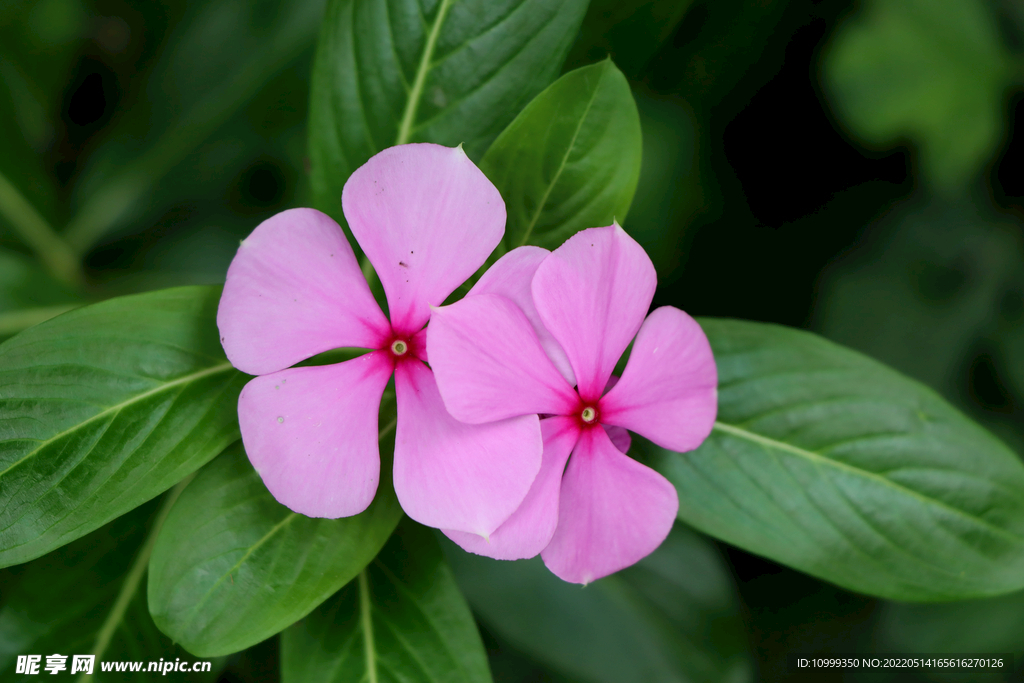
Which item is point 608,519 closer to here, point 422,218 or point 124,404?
point 422,218

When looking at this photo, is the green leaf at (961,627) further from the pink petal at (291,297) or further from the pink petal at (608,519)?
the pink petal at (291,297)

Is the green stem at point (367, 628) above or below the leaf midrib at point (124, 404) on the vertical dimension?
below

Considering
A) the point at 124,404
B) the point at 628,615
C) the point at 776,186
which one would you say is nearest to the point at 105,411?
the point at 124,404

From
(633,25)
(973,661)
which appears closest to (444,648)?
(633,25)

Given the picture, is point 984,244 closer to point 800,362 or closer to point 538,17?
point 800,362

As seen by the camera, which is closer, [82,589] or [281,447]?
[281,447]

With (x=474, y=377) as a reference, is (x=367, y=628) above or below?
below

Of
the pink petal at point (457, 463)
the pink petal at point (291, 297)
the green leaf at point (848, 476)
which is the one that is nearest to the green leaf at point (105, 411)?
the pink petal at point (291, 297)
